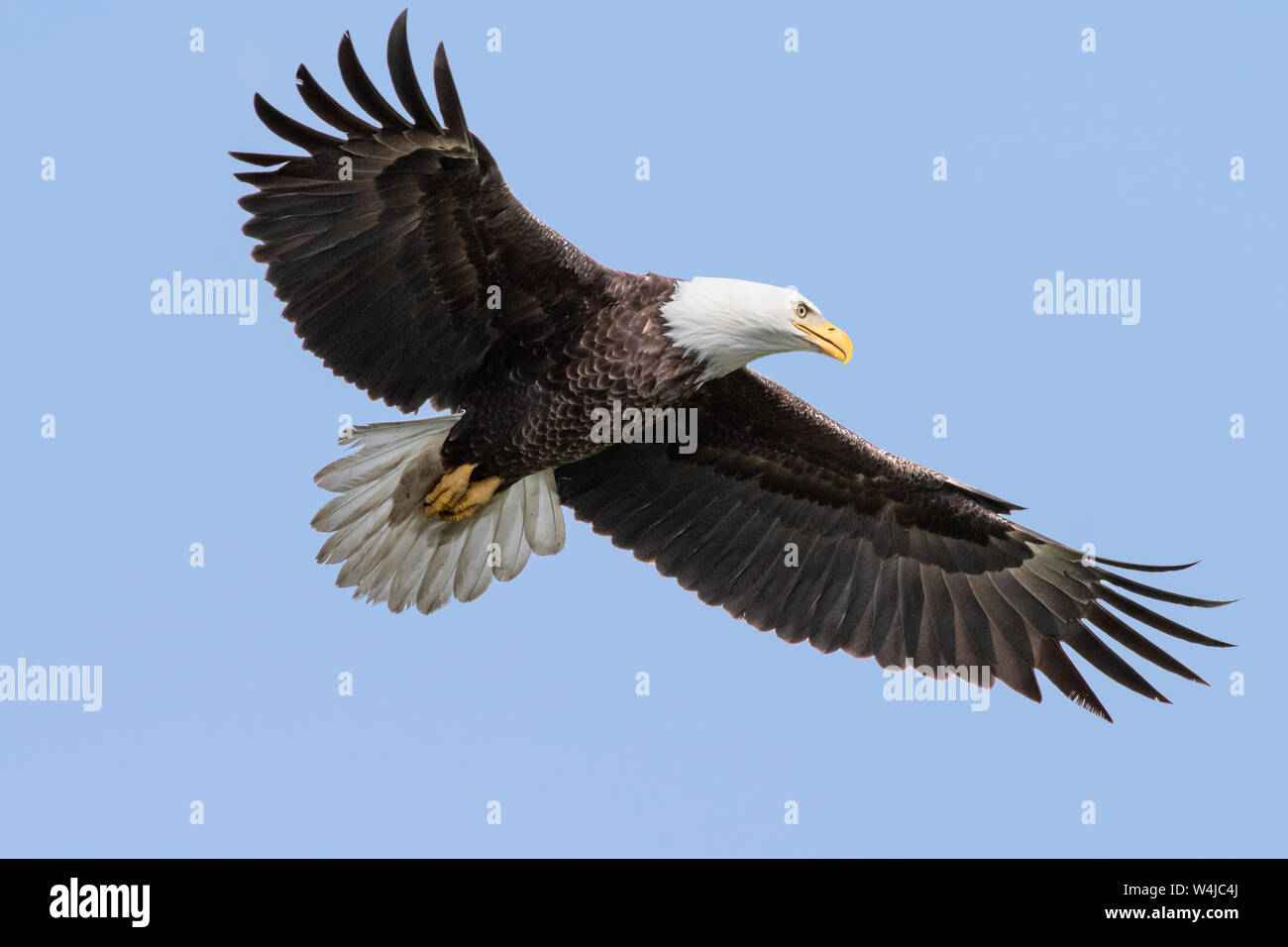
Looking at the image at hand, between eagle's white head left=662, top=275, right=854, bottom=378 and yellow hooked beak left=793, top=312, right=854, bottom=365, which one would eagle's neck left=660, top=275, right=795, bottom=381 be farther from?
yellow hooked beak left=793, top=312, right=854, bottom=365

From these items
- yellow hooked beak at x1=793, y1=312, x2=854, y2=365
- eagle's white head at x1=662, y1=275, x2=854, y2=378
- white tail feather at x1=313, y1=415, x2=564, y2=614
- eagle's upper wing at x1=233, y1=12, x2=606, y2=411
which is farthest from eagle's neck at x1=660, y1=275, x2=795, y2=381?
white tail feather at x1=313, y1=415, x2=564, y2=614

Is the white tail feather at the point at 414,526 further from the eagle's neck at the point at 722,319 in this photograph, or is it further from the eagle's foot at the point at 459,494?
the eagle's neck at the point at 722,319

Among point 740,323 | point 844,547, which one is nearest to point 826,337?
point 740,323

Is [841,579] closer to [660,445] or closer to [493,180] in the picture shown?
[660,445]

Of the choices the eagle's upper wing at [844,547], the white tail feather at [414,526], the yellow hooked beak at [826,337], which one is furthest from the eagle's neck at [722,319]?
the white tail feather at [414,526]

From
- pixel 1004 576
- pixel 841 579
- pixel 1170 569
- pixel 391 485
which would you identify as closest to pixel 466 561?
pixel 391 485

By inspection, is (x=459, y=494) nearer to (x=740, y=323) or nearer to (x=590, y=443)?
(x=590, y=443)

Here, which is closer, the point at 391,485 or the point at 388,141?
the point at 388,141
